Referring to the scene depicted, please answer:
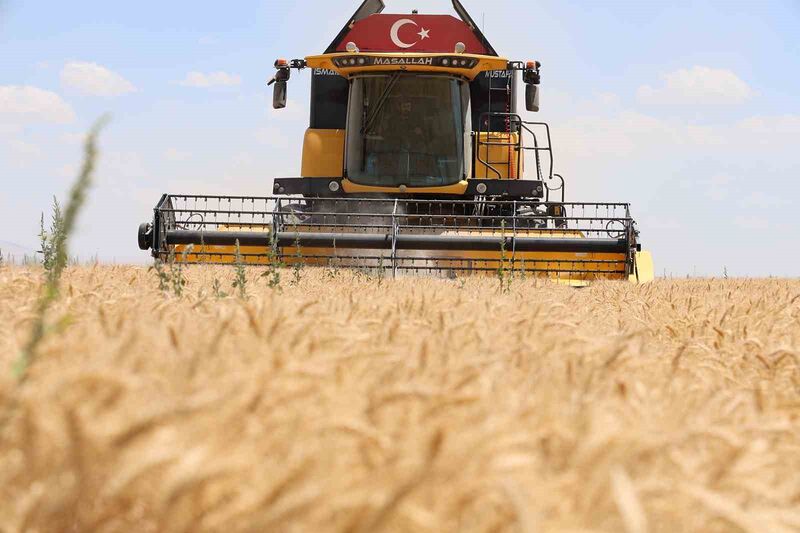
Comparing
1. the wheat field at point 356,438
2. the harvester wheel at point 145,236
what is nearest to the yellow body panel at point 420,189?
the harvester wheel at point 145,236

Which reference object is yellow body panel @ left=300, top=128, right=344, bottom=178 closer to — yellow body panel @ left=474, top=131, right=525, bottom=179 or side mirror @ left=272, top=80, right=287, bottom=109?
side mirror @ left=272, top=80, right=287, bottom=109

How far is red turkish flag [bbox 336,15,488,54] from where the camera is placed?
38.4 feet

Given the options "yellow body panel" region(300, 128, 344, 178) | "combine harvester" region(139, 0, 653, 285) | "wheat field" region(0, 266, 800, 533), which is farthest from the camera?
"yellow body panel" region(300, 128, 344, 178)

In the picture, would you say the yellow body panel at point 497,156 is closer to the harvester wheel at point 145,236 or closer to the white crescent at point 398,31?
the white crescent at point 398,31

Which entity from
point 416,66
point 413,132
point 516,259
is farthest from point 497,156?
point 516,259

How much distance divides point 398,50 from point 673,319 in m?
7.46

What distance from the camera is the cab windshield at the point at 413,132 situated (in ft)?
36.7

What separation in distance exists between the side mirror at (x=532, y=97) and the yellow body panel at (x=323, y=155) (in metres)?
2.24

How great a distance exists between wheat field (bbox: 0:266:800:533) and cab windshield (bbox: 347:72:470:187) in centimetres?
871

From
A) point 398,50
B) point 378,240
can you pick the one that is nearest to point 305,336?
point 378,240

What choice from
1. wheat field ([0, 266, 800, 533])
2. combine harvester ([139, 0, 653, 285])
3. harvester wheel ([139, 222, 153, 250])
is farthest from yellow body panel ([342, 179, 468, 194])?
wheat field ([0, 266, 800, 533])

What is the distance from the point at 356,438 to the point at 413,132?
394 inches

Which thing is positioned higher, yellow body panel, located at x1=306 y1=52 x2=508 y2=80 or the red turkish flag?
the red turkish flag

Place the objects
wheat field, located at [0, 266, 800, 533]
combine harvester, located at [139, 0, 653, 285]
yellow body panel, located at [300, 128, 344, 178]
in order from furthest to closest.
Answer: yellow body panel, located at [300, 128, 344, 178], combine harvester, located at [139, 0, 653, 285], wheat field, located at [0, 266, 800, 533]
